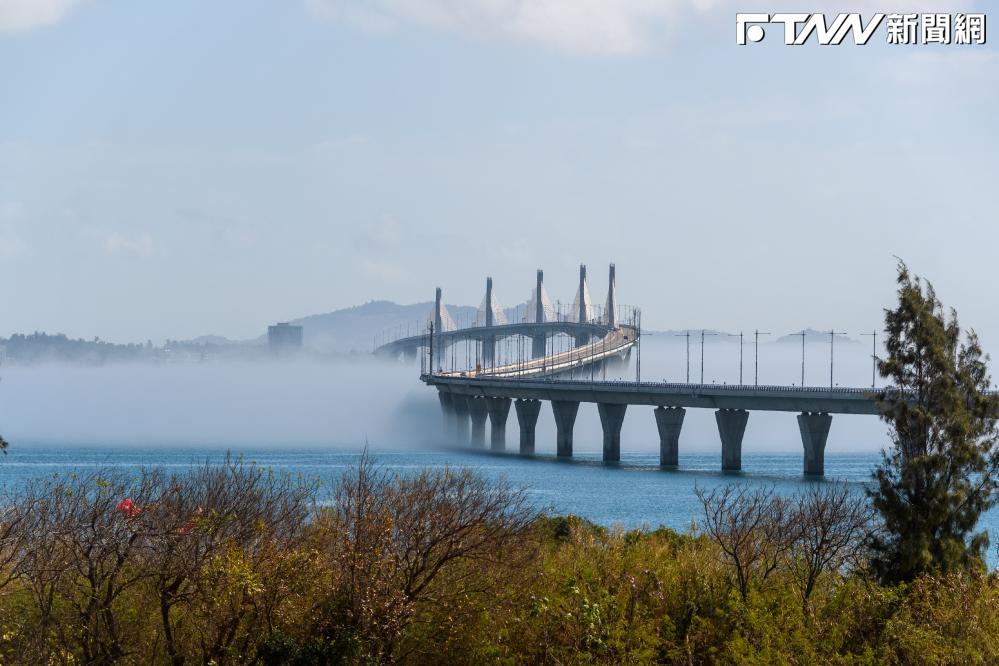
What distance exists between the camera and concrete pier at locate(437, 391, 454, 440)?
191 metres

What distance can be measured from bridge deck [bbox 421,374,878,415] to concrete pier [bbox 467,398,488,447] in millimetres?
5038

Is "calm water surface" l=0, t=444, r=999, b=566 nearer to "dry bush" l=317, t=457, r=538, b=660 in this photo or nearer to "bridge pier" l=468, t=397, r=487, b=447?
"bridge pier" l=468, t=397, r=487, b=447

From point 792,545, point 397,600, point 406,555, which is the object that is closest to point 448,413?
point 792,545

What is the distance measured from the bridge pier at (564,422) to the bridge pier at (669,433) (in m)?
14.5

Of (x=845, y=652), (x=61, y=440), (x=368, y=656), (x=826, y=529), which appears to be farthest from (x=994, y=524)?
(x=61, y=440)

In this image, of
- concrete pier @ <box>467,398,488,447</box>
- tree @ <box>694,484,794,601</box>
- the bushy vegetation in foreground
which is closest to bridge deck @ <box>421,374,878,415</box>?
concrete pier @ <box>467,398,488,447</box>

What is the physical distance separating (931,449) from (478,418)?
139 m

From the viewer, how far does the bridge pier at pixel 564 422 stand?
157750 millimetres

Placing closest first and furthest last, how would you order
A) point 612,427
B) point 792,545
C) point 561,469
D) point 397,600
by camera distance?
point 397,600 < point 792,545 < point 561,469 < point 612,427

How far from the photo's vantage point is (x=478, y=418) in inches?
7151

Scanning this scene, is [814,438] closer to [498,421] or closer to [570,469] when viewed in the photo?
[570,469]

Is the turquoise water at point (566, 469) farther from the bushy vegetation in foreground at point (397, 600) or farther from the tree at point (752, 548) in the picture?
the bushy vegetation in foreground at point (397, 600)

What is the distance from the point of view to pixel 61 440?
185m

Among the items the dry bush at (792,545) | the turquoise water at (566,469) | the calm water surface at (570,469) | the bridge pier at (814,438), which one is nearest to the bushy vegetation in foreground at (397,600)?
the dry bush at (792,545)
